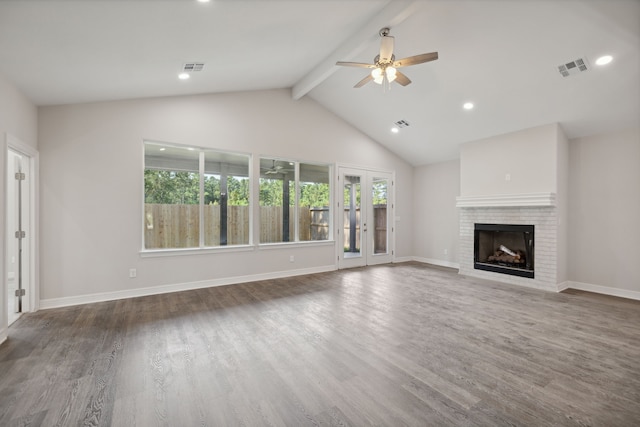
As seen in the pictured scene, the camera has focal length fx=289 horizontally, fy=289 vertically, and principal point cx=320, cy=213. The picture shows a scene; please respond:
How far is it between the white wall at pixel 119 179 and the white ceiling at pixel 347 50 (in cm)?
30

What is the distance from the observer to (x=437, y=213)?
7527mm

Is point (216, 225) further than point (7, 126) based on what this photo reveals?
Yes

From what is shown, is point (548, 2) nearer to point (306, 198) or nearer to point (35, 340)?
point (306, 198)

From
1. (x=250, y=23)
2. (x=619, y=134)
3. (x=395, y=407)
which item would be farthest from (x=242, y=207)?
(x=619, y=134)

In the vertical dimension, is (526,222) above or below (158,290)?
above

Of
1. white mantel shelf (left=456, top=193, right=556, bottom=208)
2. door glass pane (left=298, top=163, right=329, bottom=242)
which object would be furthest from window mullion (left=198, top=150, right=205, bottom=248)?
white mantel shelf (left=456, top=193, right=556, bottom=208)

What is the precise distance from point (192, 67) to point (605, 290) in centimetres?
735

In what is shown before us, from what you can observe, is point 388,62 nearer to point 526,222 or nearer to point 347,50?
point 347,50

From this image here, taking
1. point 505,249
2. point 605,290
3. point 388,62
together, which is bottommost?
point 605,290

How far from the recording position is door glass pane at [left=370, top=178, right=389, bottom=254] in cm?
744

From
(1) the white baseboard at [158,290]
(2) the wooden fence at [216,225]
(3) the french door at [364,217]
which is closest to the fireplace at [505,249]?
(3) the french door at [364,217]

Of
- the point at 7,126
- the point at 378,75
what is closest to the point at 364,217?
the point at 378,75

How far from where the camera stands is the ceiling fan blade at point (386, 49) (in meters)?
3.37

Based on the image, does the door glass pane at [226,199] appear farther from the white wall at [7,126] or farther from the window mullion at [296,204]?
the white wall at [7,126]
